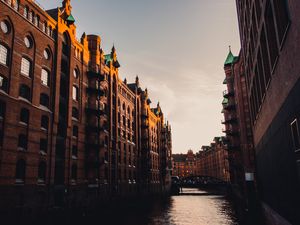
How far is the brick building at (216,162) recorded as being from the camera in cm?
10792

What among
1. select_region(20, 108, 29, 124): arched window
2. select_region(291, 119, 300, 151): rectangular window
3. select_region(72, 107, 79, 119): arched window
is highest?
select_region(72, 107, 79, 119): arched window

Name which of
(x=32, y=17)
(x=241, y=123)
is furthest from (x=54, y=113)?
(x=241, y=123)

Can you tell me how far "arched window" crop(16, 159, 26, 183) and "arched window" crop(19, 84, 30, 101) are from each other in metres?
6.34

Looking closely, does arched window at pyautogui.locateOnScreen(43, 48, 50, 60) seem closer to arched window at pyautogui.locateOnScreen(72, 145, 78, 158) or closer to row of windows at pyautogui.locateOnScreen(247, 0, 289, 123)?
arched window at pyautogui.locateOnScreen(72, 145, 78, 158)

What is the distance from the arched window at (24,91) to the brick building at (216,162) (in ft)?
239

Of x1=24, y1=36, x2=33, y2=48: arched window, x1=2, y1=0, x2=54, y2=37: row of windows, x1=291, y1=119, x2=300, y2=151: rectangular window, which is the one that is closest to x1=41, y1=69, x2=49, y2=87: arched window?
x1=24, y1=36, x2=33, y2=48: arched window

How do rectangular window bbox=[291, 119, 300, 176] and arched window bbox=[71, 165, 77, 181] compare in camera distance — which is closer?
rectangular window bbox=[291, 119, 300, 176]

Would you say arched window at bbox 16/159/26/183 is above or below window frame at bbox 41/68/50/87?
below

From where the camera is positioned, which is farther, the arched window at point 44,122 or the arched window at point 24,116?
the arched window at point 44,122

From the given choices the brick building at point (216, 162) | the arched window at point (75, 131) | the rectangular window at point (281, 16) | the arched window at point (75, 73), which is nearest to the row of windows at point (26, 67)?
the arched window at point (75, 73)

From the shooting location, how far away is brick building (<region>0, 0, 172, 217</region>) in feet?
82.8

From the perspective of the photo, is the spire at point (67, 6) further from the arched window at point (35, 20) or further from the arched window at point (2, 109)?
the arched window at point (2, 109)

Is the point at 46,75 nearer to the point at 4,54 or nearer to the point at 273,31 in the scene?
the point at 4,54

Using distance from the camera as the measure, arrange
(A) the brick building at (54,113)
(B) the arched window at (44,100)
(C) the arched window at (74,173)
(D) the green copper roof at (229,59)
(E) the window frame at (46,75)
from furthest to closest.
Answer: (D) the green copper roof at (229,59)
(C) the arched window at (74,173)
(E) the window frame at (46,75)
(B) the arched window at (44,100)
(A) the brick building at (54,113)
